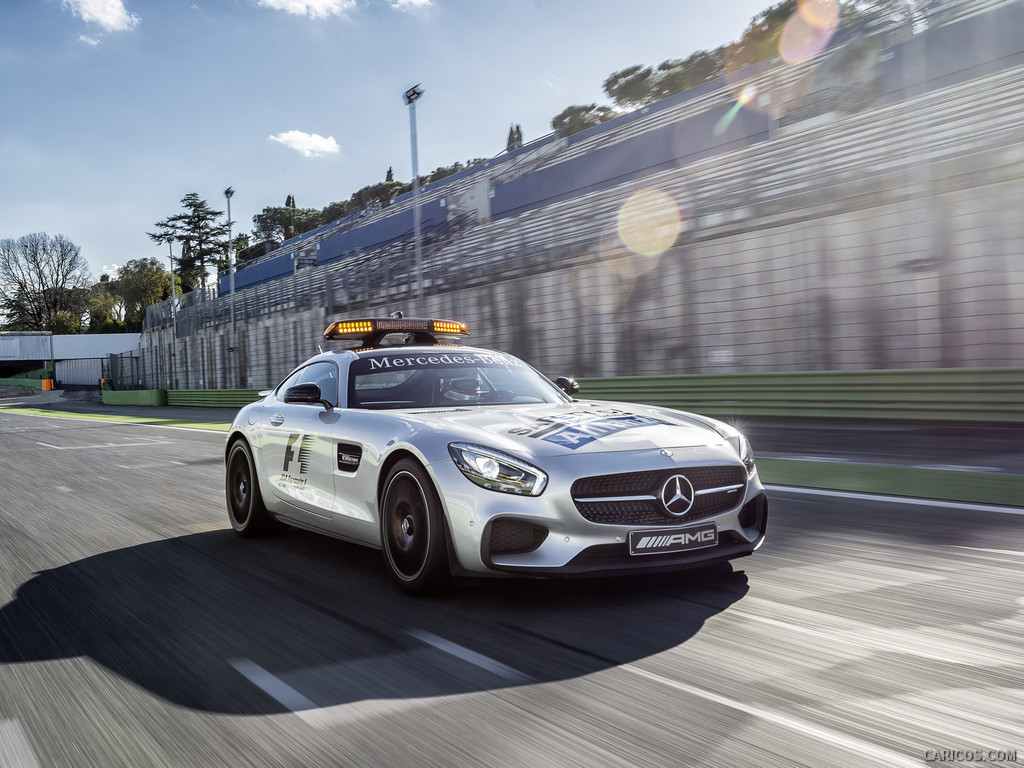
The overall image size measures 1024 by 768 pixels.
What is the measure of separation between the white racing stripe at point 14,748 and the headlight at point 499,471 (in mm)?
2081

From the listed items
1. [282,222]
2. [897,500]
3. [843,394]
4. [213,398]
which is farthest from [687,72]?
[282,222]

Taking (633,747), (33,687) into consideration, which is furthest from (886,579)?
(33,687)

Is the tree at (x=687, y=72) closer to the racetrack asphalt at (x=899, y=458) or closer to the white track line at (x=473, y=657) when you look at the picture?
the racetrack asphalt at (x=899, y=458)

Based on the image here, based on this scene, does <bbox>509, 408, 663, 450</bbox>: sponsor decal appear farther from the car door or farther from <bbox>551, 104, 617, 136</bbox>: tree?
<bbox>551, 104, 617, 136</bbox>: tree

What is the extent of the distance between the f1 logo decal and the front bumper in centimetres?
170

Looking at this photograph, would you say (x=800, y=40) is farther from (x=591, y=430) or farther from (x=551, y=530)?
(x=551, y=530)

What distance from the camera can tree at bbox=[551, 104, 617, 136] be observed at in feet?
193

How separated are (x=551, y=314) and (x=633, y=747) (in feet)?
68.8

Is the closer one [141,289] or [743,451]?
Answer: [743,451]

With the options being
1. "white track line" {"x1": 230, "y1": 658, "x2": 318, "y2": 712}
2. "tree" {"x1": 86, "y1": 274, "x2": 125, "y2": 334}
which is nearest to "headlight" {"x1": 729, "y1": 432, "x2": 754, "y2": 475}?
"white track line" {"x1": 230, "y1": 658, "x2": 318, "y2": 712}

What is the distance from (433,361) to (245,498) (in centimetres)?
202

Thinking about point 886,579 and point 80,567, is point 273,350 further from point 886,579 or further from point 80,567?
point 886,579

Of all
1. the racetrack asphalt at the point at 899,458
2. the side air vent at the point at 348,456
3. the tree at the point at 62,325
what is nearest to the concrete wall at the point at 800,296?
the racetrack asphalt at the point at 899,458

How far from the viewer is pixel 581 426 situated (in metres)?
4.70
